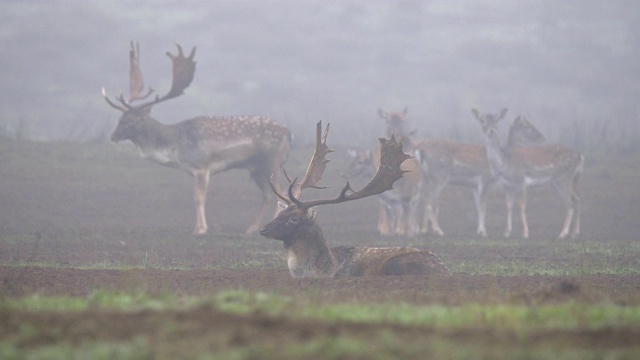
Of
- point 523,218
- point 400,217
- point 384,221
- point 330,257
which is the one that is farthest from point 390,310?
point 523,218

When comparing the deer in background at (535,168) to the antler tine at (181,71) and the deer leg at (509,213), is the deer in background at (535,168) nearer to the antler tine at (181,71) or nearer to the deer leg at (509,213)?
the deer leg at (509,213)

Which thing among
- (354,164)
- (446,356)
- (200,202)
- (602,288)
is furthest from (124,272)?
(354,164)

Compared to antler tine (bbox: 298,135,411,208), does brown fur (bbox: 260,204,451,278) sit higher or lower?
lower

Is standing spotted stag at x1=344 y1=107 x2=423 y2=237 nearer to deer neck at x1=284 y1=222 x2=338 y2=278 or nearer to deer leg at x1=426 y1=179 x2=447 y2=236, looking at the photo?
deer leg at x1=426 y1=179 x2=447 y2=236

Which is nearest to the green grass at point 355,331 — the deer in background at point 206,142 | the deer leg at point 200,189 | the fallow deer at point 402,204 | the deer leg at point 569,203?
the deer leg at point 200,189

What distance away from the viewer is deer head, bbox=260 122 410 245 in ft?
36.0

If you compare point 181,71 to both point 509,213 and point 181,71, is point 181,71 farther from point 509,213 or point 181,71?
point 509,213

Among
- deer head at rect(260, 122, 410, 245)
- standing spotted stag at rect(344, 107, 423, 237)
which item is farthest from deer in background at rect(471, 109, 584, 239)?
deer head at rect(260, 122, 410, 245)

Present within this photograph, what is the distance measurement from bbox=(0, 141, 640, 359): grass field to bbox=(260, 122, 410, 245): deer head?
525 millimetres

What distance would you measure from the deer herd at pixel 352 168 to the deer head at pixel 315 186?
0.5 inches

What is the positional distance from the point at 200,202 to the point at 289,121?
42.0ft

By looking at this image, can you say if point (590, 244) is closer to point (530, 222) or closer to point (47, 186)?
point (530, 222)

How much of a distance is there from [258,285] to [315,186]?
2.69 meters

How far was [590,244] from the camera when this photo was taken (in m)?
16.6
